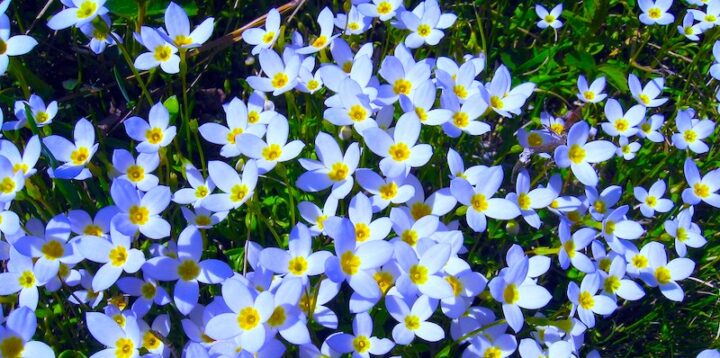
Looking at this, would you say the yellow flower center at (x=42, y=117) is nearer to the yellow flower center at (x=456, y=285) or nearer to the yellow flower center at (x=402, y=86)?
the yellow flower center at (x=402, y=86)

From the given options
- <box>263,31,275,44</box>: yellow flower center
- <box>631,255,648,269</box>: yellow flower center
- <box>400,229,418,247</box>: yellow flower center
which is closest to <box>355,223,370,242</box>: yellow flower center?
<box>400,229,418,247</box>: yellow flower center

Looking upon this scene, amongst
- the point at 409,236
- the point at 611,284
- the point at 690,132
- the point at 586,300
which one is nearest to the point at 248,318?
the point at 409,236

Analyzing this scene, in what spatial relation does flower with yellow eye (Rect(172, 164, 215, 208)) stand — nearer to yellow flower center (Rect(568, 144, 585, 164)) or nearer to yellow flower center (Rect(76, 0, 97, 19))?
yellow flower center (Rect(76, 0, 97, 19))

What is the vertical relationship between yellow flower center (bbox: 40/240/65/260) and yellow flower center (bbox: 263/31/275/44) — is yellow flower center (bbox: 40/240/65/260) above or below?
below

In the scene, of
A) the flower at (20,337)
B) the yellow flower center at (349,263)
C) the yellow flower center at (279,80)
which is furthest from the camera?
the yellow flower center at (279,80)

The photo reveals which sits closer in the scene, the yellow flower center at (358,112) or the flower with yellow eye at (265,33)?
the yellow flower center at (358,112)

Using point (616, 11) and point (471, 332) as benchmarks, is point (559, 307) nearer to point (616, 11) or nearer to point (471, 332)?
point (471, 332)

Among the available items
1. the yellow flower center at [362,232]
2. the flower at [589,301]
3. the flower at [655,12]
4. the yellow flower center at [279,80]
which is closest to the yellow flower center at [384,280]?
the yellow flower center at [362,232]
